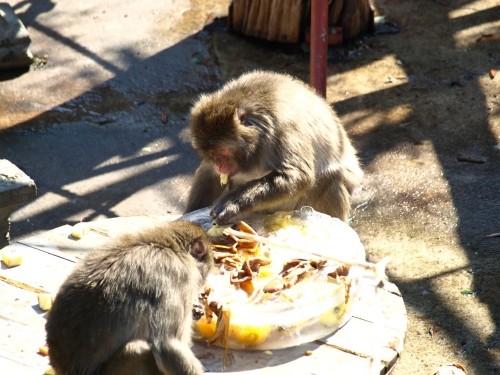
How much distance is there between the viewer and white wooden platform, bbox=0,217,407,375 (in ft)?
13.5

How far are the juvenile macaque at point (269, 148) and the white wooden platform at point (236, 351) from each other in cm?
99

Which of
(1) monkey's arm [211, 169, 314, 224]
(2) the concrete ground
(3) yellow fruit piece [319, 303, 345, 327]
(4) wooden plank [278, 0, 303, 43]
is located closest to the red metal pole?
(2) the concrete ground

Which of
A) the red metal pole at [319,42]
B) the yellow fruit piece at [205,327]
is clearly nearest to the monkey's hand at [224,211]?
the yellow fruit piece at [205,327]

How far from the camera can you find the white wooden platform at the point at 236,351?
13.5ft

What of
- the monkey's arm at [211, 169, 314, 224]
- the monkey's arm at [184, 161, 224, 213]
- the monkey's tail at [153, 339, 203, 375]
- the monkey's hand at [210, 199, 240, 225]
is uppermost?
the monkey's tail at [153, 339, 203, 375]

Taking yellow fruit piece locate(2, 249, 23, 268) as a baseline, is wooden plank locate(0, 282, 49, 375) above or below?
below

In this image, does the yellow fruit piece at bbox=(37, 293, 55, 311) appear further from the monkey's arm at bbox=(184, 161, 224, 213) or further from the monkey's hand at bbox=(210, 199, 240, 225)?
the monkey's arm at bbox=(184, 161, 224, 213)

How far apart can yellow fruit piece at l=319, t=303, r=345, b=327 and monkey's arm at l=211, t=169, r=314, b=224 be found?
1255mm

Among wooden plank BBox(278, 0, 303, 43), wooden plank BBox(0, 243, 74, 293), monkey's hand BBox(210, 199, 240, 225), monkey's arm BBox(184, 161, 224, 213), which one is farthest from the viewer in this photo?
wooden plank BBox(278, 0, 303, 43)

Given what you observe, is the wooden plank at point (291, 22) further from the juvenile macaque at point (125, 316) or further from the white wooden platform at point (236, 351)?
the juvenile macaque at point (125, 316)

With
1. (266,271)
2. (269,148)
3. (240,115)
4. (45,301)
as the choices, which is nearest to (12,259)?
(45,301)

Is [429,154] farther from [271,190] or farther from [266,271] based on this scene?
[266,271]

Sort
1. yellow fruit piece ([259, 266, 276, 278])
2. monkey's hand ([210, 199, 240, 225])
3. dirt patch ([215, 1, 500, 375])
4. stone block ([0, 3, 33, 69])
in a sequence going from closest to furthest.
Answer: yellow fruit piece ([259, 266, 276, 278]) → monkey's hand ([210, 199, 240, 225]) → dirt patch ([215, 1, 500, 375]) → stone block ([0, 3, 33, 69])

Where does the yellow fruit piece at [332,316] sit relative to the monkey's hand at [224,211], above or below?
above
